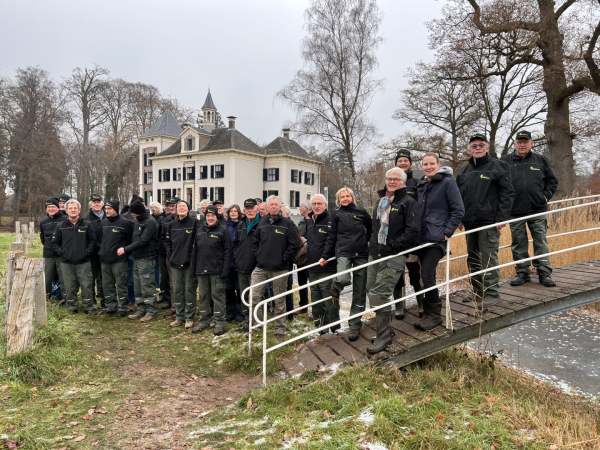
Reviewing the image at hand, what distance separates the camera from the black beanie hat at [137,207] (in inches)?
286

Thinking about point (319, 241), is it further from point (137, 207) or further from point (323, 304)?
point (137, 207)

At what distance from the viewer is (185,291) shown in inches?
282

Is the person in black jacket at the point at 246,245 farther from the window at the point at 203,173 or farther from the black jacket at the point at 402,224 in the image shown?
the window at the point at 203,173

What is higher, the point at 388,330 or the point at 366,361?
the point at 388,330

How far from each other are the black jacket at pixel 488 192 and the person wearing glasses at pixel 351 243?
1.31 m

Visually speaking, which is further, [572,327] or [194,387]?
[572,327]

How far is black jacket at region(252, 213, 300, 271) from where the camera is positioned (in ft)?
19.7

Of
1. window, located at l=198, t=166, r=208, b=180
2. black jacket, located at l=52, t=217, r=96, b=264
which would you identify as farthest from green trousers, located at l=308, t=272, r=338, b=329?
window, located at l=198, t=166, r=208, b=180

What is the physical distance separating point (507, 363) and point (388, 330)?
9.56 ft

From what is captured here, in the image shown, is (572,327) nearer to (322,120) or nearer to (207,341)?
(207,341)

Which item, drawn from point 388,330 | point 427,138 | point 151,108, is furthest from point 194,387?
point 151,108

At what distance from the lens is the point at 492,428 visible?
134 inches

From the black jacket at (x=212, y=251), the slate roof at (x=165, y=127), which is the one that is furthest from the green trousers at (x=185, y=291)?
the slate roof at (x=165, y=127)

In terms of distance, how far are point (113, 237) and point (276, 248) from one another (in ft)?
10.9
